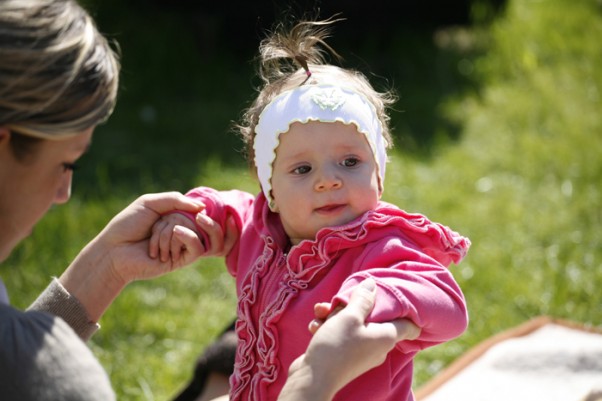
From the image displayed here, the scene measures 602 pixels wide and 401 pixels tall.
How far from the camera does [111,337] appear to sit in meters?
3.98

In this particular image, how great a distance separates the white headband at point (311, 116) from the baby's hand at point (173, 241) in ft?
0.83

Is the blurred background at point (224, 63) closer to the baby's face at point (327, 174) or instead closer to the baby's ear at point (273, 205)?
the baby's ear at point (273, 205)

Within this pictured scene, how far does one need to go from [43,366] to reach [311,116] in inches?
36.5

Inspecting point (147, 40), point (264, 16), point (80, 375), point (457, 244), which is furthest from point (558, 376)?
point (147, 40)

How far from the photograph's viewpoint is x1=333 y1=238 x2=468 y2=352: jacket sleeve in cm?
204

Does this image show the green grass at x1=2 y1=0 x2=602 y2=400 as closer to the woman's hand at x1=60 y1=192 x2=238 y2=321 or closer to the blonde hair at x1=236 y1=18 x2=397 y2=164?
the woman's hand at x1=60 y1=192 x2=238 y2=321

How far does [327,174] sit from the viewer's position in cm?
232

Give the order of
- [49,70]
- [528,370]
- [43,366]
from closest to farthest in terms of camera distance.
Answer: [43,366]
[49,70]
[528,370]

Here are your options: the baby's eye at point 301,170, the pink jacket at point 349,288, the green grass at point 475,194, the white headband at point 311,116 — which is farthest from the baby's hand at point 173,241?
the green grass at point 475,194

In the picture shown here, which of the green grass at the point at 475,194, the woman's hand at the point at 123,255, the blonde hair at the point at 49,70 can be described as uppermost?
the blonde hair at the point at 49,70

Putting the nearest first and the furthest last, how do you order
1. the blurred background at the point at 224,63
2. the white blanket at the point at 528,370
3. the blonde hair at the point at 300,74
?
the blonde hair at the point at 300,74 < the white blanket at the point at 528,370 < the blurred background at the point at 224,63

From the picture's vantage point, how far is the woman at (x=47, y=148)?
1.79 metres

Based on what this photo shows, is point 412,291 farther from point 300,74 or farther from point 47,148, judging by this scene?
point 47,148

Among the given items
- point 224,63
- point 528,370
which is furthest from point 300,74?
point 224,63
